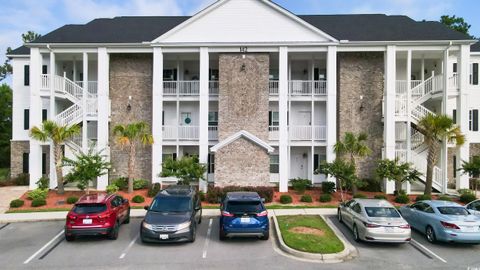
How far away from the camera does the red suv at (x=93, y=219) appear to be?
40.9ft

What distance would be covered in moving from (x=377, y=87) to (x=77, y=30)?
22.9 meters

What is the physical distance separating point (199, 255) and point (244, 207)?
7.46 ft

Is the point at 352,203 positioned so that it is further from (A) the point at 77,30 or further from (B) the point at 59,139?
(A) the point at 77,30

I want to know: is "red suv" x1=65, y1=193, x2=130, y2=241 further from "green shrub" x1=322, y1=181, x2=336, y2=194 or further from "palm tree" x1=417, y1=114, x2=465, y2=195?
"palm tree" x1=417, y1=114, x2=465, y2=195

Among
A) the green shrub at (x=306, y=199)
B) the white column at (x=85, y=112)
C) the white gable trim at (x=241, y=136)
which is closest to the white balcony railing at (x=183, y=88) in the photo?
the white gable trim at (x=241, y=136)

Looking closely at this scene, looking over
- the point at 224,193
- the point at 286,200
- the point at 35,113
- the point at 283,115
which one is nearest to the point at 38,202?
the point at 35,113

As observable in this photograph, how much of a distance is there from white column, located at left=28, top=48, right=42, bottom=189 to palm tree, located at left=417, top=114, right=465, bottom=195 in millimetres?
25382

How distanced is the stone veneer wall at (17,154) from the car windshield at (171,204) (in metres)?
19.9

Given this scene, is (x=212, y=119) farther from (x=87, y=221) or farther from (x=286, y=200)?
(x=87, y=221)

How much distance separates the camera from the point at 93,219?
1252cm

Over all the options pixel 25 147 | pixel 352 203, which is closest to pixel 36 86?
pixel 25 147

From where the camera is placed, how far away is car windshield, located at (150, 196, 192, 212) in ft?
42.4

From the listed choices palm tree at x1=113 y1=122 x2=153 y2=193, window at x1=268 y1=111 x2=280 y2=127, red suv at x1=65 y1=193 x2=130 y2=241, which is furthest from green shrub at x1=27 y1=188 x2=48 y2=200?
window at x1=268 y1=111 x2=280 y2=127

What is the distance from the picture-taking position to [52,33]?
83.7 feet
